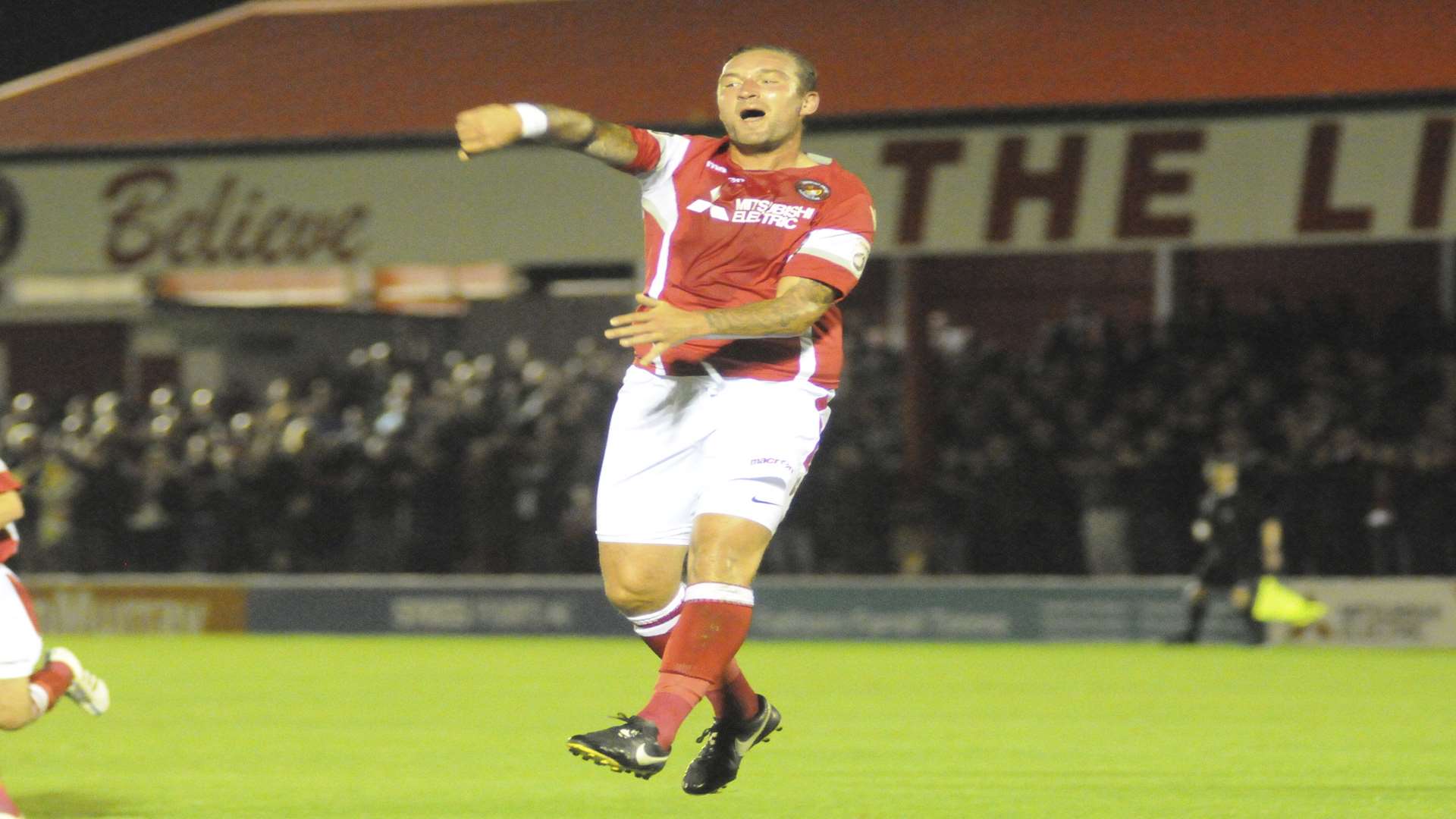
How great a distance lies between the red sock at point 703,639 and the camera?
19.9 ft

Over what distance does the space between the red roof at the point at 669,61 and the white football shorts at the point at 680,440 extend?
1287 centimetres

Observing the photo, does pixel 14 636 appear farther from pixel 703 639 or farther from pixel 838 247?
pixel 838 247

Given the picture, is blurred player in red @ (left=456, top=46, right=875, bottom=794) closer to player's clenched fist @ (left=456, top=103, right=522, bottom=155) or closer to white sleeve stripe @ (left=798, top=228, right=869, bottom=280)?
white sleeve stripe @ (left=798, top=228, right=869, bottom=280)

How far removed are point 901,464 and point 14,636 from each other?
46.9ft

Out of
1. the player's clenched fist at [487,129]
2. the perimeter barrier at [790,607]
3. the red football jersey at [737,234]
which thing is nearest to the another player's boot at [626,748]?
the red football jersey at [737,234]

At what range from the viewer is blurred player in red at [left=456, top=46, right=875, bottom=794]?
6180 millimetres

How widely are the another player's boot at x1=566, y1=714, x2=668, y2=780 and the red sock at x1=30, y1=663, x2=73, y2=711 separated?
7.03ft

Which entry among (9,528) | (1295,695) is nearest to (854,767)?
(9,528)

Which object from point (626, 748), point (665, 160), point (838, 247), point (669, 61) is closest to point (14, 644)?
point (626, 748)

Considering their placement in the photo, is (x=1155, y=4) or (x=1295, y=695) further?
(x=1155, y=4)

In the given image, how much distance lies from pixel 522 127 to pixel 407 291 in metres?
24.5

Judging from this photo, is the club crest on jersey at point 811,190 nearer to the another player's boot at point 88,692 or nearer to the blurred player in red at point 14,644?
the blurred player in red at point 14,644

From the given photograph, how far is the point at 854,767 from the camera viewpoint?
875 cm

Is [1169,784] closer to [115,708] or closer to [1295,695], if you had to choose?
[1295,695]
